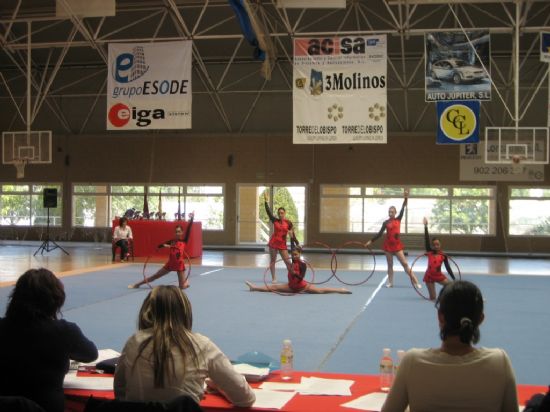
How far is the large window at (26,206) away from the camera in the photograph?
102 feet

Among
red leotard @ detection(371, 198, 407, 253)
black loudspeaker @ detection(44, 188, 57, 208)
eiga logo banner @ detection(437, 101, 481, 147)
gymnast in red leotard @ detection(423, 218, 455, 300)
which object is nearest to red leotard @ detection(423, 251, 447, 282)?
gymnast in red leotard @ detection(423, 218, 455, 300)

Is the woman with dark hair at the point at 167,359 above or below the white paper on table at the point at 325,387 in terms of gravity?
above

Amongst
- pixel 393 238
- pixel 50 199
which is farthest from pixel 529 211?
pixel 50 199

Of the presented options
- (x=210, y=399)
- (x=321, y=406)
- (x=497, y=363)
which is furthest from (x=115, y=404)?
(x=497, y=363)

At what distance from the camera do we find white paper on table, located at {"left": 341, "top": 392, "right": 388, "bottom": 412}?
381cm

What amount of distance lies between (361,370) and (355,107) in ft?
33.1

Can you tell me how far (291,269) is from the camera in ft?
42.6

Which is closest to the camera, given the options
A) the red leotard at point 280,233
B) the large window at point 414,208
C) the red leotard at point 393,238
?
the red leotard at point 393,238

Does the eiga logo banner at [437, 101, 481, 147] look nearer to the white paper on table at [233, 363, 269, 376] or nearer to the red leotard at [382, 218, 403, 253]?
the red leotard at [382, 218, 403, 253]

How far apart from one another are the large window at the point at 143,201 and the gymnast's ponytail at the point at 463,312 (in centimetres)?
2661

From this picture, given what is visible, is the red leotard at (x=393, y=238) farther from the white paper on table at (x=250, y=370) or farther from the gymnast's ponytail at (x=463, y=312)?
the gymnast's ponytail at (x=463, y=312)

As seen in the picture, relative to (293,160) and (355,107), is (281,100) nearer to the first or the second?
(293,160)

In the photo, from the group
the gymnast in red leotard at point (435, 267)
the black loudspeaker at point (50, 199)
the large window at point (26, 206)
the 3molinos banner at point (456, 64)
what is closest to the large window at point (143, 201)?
the large window at point (26, 206)

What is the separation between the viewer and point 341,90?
628 inches
